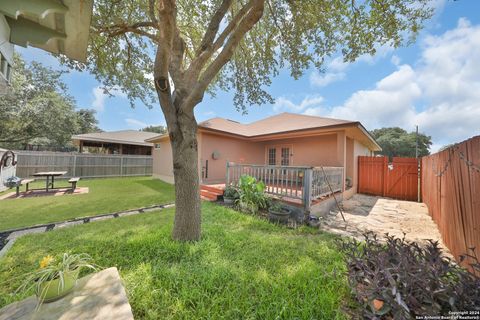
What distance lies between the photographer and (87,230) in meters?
4.12

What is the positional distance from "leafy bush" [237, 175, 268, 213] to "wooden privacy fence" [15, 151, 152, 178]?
12.6 metres

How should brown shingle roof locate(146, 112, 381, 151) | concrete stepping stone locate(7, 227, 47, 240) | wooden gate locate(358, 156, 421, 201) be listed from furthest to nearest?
wooden gate locate(358, 156, 421, 201), brown shingle roof locate(146, 112, 381, 151), concrete stepping stone locate(7, 227, 47, 240)

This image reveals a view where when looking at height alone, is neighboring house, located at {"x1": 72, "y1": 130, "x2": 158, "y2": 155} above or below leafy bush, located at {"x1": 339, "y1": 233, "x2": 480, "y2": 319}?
above

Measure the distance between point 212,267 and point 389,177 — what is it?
11047 millimetres

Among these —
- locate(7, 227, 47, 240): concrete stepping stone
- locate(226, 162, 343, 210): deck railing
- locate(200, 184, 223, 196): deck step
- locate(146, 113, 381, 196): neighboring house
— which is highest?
locate(146, 113, 381, 196): neighboring house

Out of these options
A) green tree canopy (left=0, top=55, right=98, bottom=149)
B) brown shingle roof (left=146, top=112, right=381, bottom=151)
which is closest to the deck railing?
brown shingle roof (left=146, top=112, right=381, bottom=151)

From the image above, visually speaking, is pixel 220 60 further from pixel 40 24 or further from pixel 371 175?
pixel 371 175

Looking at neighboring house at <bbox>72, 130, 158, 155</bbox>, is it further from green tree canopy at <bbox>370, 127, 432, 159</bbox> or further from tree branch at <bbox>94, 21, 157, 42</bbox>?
green tree canopy at <bbox>370, 127, 432, 159</bbox>

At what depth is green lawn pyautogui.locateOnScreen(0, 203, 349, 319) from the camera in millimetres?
1884

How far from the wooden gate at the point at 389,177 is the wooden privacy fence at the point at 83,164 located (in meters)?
16.2

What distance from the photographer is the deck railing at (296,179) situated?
5.22m

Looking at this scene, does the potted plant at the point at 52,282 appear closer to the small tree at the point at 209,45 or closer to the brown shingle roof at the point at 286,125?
the small tree at the point at 209,45

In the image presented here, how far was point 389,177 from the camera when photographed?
32.0 feet

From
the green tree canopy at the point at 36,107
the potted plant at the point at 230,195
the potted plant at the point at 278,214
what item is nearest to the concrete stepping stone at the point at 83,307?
the potted plant at the point at 278,214
